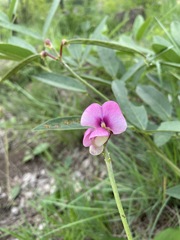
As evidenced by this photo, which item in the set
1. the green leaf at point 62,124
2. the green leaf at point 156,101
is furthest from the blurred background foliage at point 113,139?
the green leaf at point 62,124

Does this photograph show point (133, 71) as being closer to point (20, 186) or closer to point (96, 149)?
point (96, 149)

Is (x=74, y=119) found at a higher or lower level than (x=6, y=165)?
lower

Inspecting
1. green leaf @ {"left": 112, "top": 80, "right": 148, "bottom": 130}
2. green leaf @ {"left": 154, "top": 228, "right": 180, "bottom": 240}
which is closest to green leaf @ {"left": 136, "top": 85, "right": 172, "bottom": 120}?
green leaf @ {"left": 112, "top": 80, "right": 148, "bottom": 130}

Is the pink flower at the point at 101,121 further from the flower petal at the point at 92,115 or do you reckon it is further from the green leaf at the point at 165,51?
the green leaf at the point at 165,51

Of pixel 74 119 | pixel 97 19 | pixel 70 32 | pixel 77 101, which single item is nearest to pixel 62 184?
pixel 77 101

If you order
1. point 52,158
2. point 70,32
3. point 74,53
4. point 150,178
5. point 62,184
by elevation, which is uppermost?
point 70,32

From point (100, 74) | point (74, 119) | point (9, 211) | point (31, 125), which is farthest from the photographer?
point (31, 125)

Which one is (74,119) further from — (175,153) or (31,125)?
(31,125)
